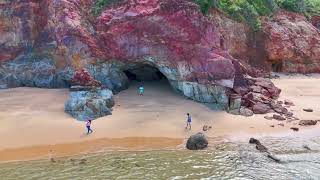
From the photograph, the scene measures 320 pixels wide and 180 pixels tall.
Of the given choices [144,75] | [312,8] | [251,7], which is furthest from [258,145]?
[312,8]

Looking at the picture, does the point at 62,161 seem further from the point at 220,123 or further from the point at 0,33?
the point at 0,33

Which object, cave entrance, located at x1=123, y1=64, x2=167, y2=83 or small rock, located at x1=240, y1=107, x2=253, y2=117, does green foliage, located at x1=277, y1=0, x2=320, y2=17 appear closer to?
cave entrance, located at x1=123, y1=64, x2=167, y2=83

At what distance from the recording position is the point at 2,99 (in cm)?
3166

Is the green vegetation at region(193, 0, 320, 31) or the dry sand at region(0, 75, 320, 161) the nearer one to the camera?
the dry sand at region(0, 75, 320, 161)

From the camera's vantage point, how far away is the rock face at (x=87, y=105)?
93.4 ft

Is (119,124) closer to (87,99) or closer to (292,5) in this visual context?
(87,99)

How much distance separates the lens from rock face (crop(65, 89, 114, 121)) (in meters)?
28.5

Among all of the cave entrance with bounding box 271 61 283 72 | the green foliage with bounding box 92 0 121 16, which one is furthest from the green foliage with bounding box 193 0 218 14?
the cave entrance with bounding box 271 61 283 72

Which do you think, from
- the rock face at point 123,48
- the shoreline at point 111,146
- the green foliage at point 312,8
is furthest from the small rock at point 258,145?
the green foliage at point 312,8

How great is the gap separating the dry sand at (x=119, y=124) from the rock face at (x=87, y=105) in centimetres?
46

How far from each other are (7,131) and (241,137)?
1384 cm

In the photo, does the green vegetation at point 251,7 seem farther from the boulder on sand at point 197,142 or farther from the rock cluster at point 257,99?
the boulder on sand at point 197,142

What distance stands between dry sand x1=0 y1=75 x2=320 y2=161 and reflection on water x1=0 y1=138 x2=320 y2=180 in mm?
1511

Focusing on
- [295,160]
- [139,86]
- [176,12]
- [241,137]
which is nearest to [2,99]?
[139,86]
